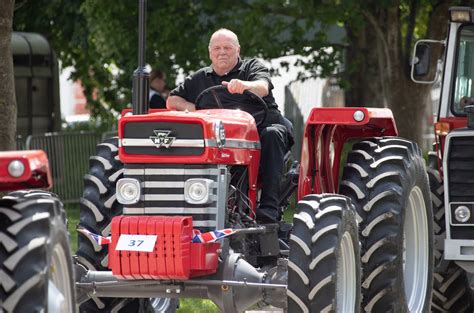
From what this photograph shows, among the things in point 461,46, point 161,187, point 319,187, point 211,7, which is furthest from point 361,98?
point 161,187

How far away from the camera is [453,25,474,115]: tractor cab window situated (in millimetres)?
11852

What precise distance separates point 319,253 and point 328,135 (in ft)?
6.21

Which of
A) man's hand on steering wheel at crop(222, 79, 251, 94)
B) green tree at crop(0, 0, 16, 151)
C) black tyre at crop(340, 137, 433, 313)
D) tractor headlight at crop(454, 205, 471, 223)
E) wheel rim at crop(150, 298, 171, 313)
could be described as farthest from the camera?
green tree at crop(0, 0, 16, 151)

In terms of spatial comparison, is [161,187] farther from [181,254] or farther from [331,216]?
[331,216]

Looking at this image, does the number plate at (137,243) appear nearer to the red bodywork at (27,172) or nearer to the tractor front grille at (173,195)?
the tractor front grille at (173,195)

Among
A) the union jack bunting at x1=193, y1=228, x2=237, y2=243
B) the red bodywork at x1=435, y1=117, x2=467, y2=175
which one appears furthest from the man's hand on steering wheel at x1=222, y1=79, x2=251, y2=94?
the red bodywork at x1=435, y1=117, x2=467, y2=175

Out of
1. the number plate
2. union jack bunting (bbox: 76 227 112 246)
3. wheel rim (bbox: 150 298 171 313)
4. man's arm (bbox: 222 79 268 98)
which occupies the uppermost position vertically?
man's arm (bbox: 222 79 268 98)

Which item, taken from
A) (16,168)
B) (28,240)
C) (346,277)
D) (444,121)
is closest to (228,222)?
(346,277)

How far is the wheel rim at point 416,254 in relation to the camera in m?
9.93

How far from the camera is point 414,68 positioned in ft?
38.6

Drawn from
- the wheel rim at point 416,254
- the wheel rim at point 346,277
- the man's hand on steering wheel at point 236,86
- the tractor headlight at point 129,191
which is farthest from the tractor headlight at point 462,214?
the tractor headlight at point 129,191

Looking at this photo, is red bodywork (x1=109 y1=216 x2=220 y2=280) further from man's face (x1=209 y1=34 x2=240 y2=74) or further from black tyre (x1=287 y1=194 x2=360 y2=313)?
man's face (x1=209 y1=34 x2=240 y2=74)

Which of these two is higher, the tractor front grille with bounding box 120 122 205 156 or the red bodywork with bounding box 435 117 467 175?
the tractor front grille with bounding box 120 122 205 156

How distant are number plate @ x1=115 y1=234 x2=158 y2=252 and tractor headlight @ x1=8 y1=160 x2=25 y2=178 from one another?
177 cm
